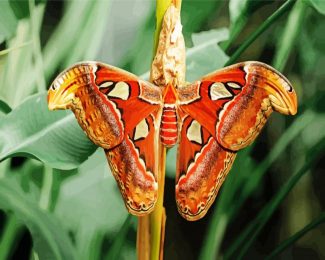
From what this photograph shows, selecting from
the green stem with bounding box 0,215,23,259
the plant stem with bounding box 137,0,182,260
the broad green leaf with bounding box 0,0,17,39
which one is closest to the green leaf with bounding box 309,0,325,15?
the plant stem with bounding box 137,0,182,260

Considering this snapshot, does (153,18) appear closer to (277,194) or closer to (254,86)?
(254,86)

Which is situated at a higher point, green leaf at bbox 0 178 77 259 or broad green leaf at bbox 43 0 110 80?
broad green leaf at bbox 43 0 110 80

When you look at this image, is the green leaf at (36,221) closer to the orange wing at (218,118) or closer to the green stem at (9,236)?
the green stem at (9,236)

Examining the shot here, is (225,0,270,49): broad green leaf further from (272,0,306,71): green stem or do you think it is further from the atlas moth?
the atlas moth

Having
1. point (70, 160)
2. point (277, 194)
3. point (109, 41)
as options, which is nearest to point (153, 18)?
point (109, 41)

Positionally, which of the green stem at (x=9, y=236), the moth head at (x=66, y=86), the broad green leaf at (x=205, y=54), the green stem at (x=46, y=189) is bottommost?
the green stem at (x=9, y=236)

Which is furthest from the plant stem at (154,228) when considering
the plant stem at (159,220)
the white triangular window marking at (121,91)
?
the white triangular window marking at (121,91)
